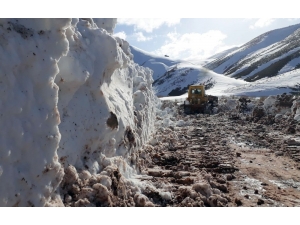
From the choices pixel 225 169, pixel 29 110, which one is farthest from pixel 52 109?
pixel 225 169

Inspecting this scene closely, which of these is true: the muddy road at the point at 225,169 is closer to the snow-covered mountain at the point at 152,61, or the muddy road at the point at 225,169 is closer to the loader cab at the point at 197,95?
the loader cab at the point at 197,95

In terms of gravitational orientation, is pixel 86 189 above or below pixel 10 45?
below

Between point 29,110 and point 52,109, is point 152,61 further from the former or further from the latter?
point 29,110

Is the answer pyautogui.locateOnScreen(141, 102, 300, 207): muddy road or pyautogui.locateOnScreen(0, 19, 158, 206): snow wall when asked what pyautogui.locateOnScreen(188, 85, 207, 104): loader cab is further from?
Result: pyautogui.locateOnScreen(0, 19, 158, 206): snow wall

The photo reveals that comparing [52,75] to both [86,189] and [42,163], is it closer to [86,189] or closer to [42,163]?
[42,163]

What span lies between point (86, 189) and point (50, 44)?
234 cm

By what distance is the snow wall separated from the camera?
442 cm

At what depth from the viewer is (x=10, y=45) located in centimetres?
468

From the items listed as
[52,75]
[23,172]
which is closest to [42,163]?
[23,172]

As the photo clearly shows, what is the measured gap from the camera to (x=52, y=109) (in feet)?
16.5

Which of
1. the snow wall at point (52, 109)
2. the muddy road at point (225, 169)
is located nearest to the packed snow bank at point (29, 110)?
the snow wall at point (52, 109)

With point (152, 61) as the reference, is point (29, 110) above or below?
below

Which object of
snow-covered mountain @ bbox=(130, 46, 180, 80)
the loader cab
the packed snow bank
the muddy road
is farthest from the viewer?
snow-covered mountain @ bbox=(130, 46, 180, 80)

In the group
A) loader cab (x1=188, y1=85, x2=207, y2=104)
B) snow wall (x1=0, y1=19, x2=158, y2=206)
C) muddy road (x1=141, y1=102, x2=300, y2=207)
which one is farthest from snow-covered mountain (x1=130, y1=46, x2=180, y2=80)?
snow wall (x1=0, y1=19, x2=158, y2=206)
